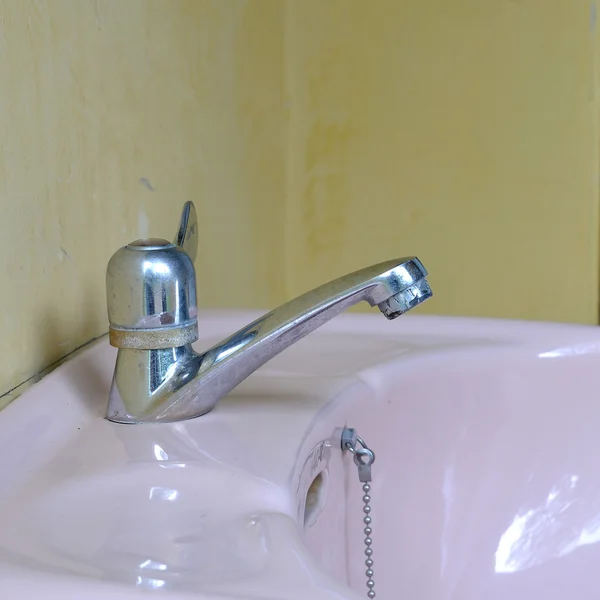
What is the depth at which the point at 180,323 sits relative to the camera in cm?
35

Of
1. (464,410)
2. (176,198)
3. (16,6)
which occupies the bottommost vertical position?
(464,410)

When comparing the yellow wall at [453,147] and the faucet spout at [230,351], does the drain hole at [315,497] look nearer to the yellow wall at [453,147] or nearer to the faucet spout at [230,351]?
the faucet spout at [230,351]

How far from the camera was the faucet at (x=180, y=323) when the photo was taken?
0.34 metres

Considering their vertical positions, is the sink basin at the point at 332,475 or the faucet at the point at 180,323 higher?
the faucet at the point at 180,323

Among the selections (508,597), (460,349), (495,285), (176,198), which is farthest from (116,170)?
(495,285)

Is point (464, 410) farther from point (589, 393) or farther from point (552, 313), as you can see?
point (552, 313)

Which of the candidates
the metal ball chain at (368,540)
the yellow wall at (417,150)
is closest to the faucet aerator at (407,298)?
the metal ball chain at (368,540)

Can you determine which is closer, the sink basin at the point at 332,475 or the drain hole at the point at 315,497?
the sink basin at the point at 332,475

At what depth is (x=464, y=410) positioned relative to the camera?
48 cm

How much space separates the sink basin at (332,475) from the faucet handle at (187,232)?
2.9 inches

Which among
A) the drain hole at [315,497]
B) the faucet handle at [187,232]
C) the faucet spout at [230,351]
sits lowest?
the drain hole at [315,497]

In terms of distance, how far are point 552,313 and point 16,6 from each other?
840 millimetres

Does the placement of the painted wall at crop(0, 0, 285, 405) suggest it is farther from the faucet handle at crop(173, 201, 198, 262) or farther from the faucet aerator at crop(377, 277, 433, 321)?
the faucet aerator at crop(377, 277, 433, 321)

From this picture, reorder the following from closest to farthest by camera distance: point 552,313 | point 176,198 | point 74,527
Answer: point 74,527
point 176,198
point 552,313
